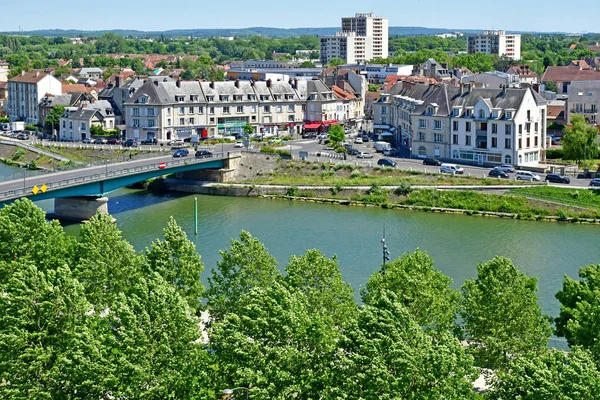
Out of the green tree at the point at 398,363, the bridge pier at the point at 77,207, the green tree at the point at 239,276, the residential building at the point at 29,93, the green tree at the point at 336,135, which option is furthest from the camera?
the residential building at the point at 29,93

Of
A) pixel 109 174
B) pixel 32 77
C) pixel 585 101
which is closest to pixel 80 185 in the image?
pixel 109 174

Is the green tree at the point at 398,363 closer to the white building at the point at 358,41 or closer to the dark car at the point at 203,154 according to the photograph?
the dark car at the point at 203,154

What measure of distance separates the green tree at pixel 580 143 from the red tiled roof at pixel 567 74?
17.8m

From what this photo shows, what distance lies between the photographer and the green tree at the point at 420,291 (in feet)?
43.1

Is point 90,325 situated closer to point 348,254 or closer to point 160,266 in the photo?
point 160,266

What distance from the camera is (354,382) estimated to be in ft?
35.0

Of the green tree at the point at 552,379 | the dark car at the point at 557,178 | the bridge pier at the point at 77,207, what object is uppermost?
the dark car at the point at 557,178

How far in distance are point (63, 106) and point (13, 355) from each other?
35196 millimetres

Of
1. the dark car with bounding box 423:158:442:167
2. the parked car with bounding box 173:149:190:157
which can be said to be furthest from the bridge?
the dark car with bounding box 423:158:442:167

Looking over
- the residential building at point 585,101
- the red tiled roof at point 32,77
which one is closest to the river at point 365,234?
the residential building at point 585,101

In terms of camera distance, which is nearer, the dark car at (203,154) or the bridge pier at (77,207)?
the bridge pier at (77,207)

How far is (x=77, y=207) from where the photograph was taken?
27062 mm

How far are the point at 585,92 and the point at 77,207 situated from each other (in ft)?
73.3

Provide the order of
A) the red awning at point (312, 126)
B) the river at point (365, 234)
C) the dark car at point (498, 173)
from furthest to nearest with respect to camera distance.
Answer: the red awning at point (312, 126) < the dark car at point (498, 173) < the river at point (365, 234)
